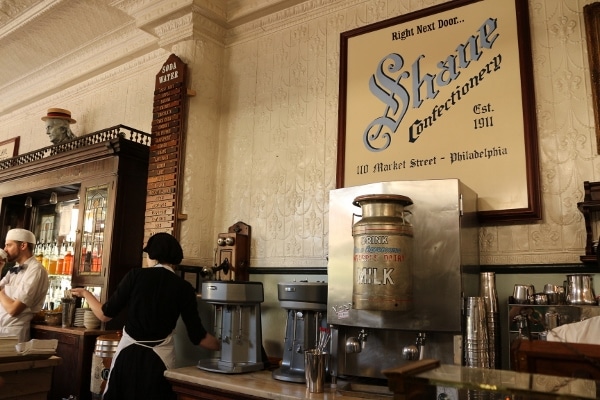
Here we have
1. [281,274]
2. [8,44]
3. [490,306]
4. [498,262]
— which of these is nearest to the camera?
[490,306]

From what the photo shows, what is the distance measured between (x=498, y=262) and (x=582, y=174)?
64 cm

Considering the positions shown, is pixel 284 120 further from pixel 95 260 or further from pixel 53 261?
pixel 53 261

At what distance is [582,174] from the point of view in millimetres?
2633

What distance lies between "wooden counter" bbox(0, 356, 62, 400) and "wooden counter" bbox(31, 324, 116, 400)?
104 cm

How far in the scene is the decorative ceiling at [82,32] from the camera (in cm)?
424

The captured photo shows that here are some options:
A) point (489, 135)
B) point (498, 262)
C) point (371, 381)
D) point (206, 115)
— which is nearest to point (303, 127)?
point (206, 115)

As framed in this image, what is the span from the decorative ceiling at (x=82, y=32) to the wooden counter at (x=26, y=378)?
280 cm

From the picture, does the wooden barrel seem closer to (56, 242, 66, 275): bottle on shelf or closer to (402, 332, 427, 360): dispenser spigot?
(56, 242, 66, 275): bottle on shelf

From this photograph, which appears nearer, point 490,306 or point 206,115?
point 490,306

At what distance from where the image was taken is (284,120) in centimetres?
396

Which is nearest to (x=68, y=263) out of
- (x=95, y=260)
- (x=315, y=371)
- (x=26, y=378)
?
(x=95, y=260)

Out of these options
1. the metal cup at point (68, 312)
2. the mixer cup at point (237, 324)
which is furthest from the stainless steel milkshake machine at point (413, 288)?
the metal cup at point (68, 312)

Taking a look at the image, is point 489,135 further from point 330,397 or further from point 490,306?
A: point 330,397

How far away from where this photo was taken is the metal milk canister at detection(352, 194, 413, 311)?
2260 mm
